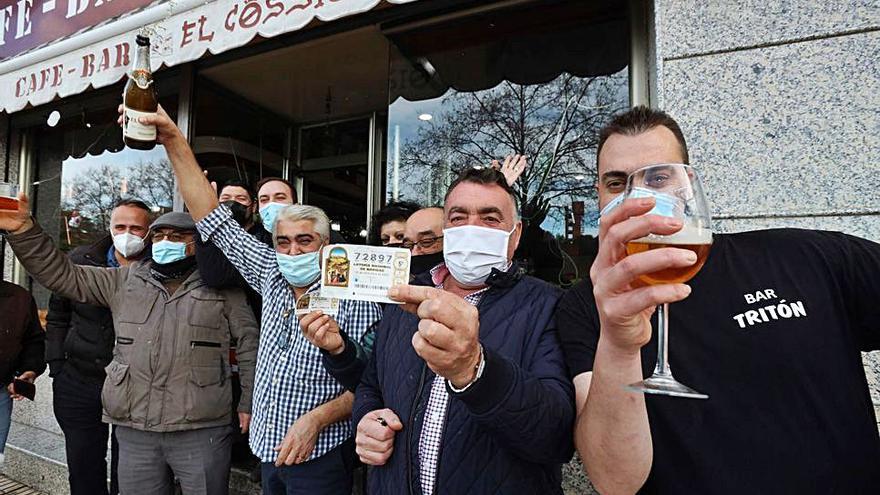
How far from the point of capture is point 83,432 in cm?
315

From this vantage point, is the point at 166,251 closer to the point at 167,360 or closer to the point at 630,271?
the point at 167,360

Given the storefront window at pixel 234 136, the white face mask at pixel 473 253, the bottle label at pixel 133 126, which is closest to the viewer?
the white face mask at pixel 473 253

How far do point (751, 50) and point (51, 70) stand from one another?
15.9 ft

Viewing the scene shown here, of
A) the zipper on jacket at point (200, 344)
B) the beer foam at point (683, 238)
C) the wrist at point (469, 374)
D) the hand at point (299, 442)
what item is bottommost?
the hand at point (299, 442)

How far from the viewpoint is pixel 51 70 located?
392 centimetres

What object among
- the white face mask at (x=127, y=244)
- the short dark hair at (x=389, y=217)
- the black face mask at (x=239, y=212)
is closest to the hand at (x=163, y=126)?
the black face mask at (x=239, y=212)

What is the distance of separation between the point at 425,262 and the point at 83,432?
253cm

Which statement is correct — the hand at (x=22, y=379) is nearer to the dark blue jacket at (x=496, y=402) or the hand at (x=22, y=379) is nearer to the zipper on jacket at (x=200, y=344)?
the zipper on jacket at (x=200, y=344)

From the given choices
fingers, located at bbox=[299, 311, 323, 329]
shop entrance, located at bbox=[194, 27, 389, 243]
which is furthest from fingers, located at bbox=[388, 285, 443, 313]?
shop entrance, located at bbox=[194, 27, 389, 243]

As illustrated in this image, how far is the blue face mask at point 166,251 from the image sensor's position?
2.82 m

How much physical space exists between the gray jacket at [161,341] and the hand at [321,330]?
124cm

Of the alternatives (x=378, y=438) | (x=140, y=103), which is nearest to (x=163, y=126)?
(x=140, y=103)

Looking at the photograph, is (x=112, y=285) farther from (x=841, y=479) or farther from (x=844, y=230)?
(x=844, y=230)

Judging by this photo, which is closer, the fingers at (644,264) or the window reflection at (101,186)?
the fingers at (644,264)
